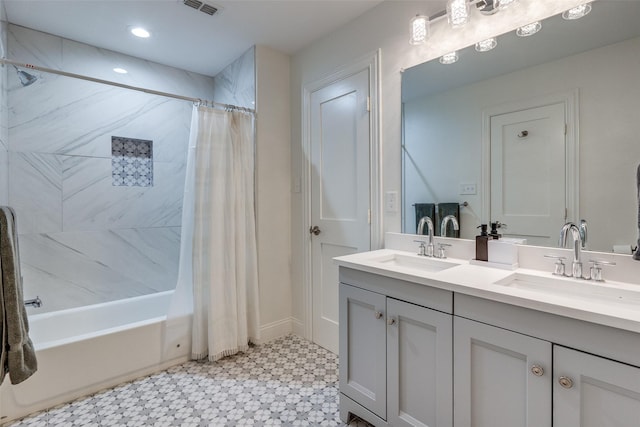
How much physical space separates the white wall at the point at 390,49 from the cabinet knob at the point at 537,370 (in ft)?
3.47

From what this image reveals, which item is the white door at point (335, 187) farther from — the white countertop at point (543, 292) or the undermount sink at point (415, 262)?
the white countertop at point (543, 292)

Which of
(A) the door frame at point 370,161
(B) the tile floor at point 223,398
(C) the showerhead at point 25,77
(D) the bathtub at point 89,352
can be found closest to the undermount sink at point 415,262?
(A) the door frame at point 370,161

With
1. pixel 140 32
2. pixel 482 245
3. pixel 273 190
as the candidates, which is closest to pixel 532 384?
pixel 482 245

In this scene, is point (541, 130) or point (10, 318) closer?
point (10, 318)

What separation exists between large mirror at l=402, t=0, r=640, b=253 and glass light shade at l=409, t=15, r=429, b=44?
16 centimetres

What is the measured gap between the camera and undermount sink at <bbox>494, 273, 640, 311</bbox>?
3.47 feet

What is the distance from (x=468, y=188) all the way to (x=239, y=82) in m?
2.13

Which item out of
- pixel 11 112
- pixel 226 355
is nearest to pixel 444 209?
pixel 226 355

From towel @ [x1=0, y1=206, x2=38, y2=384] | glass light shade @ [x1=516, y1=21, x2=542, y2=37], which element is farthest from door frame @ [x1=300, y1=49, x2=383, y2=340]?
towel @ [x1=0, y1=206, x2=38, y2=384]

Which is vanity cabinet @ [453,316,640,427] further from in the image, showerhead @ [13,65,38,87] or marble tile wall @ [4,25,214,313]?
showerhead @ [13,65,38,87]

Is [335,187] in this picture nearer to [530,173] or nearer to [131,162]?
[530,173]

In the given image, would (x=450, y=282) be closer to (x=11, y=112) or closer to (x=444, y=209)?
(x=444, y=209)

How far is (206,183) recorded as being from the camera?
227 cm

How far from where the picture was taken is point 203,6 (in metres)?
1.96
